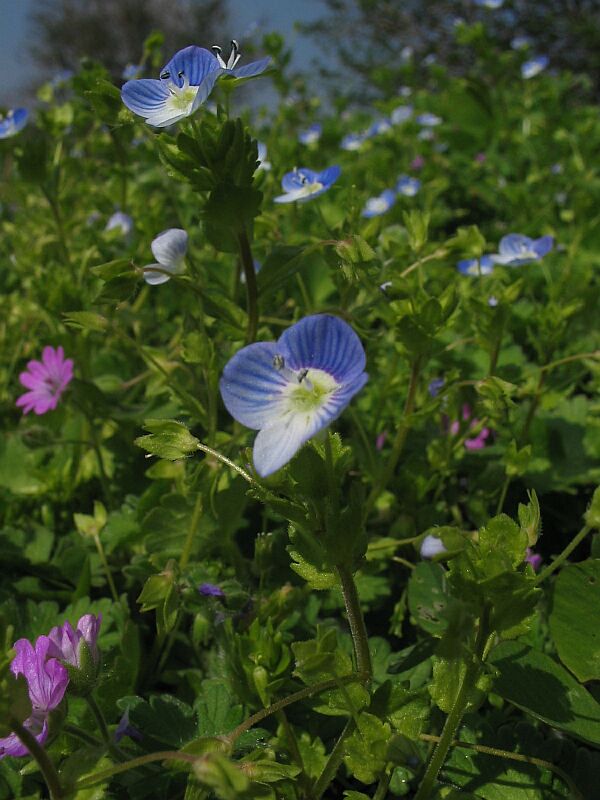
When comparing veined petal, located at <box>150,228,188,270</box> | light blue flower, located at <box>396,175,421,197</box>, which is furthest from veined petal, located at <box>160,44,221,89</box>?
light blue flower, located at <box>396,175,421,197</box>

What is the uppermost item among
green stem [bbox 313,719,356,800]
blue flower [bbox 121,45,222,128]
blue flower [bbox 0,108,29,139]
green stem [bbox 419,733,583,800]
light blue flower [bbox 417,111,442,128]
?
blue flower [bbox 121,45,222,128]

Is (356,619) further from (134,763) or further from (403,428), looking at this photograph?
(403,428)

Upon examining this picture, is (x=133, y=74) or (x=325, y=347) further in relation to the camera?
(x=133, y=74)

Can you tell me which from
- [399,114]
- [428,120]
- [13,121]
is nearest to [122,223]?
[13,121]

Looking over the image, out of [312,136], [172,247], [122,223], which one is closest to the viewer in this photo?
[172,247]

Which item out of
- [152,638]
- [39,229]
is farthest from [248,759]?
[39,229]

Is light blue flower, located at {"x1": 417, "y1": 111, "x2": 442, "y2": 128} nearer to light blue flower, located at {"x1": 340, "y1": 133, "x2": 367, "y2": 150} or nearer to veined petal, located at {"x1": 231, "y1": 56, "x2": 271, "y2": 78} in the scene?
light blue flower, located at {"x1": 340, "y1": 133, "x2": 367, "y2": 150}

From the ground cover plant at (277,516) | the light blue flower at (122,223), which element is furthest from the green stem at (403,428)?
the light blue flower at (122,223)

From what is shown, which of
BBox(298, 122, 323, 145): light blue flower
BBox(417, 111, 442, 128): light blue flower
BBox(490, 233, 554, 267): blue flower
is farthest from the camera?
BBox(417, 111, 442, 128): light blue flower

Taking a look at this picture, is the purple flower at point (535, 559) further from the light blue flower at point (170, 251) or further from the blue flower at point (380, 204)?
the blue flower at point (380, 204)
